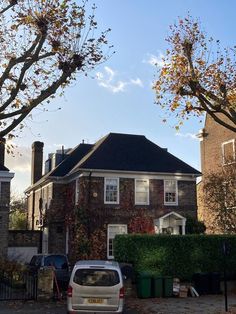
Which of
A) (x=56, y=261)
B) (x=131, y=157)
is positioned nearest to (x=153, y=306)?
(x=56, y=261)

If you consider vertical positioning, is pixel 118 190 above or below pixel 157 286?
above

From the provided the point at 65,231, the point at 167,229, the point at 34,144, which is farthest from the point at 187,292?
the point at 34,144

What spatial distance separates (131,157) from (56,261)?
46.2 ft

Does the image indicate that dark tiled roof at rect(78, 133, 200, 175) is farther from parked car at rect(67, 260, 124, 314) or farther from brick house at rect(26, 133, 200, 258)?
parked car at rect(67, 260, 124, 314)

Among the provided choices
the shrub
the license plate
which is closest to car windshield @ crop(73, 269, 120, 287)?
the license plate

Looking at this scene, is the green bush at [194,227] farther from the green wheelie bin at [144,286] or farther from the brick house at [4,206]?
the green wheelie bin at [144,286]

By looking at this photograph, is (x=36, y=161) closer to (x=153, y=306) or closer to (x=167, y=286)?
(x=167, y=286)

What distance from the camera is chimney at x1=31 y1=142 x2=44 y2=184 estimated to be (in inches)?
1738

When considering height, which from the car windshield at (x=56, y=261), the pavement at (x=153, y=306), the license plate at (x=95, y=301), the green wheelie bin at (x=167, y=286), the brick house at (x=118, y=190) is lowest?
the pavement at (x=153, y=306)

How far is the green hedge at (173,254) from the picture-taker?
23078mm

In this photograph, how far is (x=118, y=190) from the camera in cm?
3450

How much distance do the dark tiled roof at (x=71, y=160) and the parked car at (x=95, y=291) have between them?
2382 cm

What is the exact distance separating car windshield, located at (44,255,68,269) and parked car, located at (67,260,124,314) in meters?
9.40

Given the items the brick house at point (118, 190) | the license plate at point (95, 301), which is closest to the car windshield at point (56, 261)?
the brick house at point (118, 190)
